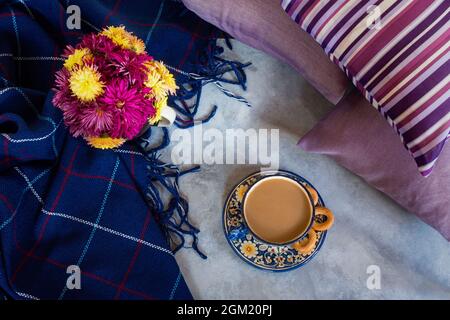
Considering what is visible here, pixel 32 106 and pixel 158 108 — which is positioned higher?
pixel 158 108

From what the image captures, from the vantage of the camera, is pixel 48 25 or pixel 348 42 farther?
pixel 48 25

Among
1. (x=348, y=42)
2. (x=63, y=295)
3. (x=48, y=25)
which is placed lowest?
(x=63, y=295)

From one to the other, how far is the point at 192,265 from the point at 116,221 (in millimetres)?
148

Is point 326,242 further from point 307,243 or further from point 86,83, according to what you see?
point 86,83

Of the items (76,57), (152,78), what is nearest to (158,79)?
(152,78)

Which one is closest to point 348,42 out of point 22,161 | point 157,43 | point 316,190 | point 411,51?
point 411,51

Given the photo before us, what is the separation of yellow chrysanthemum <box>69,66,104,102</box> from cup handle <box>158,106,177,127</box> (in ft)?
0.46

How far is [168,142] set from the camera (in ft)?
2.85

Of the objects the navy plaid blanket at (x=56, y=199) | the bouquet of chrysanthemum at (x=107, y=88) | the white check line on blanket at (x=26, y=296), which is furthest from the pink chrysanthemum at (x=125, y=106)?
the white check line on blanket at (x=26, y=296)

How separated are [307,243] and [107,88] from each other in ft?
1.28

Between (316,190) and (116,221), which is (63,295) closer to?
(116,221)

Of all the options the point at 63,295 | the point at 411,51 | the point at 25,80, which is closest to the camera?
the point at 411,51

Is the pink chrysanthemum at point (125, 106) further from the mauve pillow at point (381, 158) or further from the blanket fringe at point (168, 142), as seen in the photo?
the mauve pillow at point (381, 158)

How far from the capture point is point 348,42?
65 centimetres
